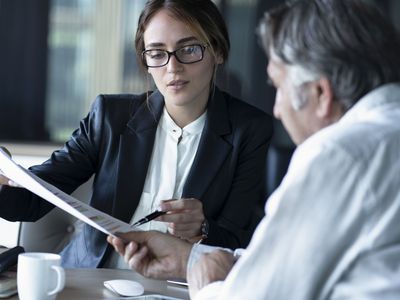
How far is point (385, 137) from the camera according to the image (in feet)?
3.36

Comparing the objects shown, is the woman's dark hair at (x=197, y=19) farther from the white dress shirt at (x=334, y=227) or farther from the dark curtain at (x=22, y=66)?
the dark curtain at (x=22, y=66)

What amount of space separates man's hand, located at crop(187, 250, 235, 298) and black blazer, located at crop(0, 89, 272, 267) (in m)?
0.63

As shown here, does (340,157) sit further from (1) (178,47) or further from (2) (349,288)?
(1) (178,47)

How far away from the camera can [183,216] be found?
5.91ft

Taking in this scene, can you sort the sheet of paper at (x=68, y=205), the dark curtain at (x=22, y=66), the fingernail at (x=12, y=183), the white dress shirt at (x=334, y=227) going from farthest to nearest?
the dark curtain at (x=22, y=66) → the fingernail at (x=12, y=183) → the sheet of paper at (x=68, y=205) → the white dress shirt at (x=334, y=227)

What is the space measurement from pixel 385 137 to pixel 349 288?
0.72ft

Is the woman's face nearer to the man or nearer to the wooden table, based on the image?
the wooden table

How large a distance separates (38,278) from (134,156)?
839 mm

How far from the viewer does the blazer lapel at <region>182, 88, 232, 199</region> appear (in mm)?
2125

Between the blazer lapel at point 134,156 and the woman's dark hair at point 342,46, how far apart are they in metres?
1.05

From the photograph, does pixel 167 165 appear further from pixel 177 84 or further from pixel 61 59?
pixel 61 59

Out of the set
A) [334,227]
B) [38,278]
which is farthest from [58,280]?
[334,227]

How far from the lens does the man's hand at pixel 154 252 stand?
152 centimetres

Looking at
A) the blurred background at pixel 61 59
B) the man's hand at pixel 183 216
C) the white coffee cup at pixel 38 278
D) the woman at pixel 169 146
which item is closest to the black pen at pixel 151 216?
the man's hand at pixel 183 216
